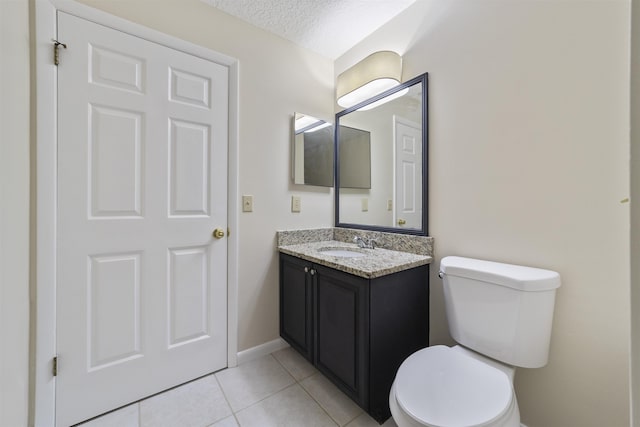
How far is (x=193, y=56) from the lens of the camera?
1541mm

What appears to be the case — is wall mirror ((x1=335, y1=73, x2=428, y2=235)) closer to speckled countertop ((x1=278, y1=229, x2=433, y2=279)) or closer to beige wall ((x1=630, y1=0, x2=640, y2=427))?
speckled countertop ((x1=278, y1=229, x2=433, y2=279))

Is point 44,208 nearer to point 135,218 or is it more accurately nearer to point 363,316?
point 135,218

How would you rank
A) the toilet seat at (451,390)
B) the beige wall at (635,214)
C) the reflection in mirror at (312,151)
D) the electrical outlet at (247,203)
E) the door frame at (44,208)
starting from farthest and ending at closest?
the reflection in mirror at (312,151) < the electrical outlet at (247,203) < the door frame at (44,208) < the toilet seat at (451,390) < the beige wall at (635,214)

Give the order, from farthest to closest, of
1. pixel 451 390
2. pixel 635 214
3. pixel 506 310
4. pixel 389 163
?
pixel 389 163, pixel 506 310, pixel 451 390, pixel 635 214

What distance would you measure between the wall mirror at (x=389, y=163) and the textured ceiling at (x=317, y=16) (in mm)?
467

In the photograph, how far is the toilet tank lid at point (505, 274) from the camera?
3.35 feet

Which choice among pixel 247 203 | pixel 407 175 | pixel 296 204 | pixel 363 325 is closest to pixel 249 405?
pixel 363 325

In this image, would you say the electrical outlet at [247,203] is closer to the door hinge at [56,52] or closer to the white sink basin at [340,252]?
the white sink basin at [340,252]

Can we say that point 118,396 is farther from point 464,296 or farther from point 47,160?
point 464,296

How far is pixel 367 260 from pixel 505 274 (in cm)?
61

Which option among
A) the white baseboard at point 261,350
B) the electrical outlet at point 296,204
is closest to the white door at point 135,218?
the white baseboard at point 261,350

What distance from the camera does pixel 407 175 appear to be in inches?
66.2

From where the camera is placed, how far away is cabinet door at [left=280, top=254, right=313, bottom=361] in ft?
5.24

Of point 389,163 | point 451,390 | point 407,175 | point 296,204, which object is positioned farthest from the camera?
point 296,204
